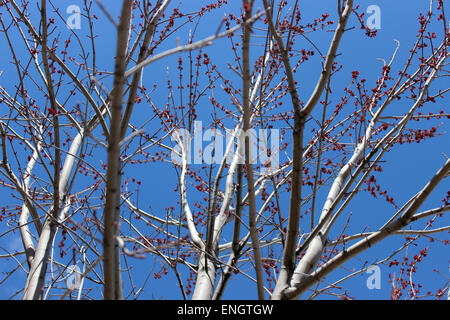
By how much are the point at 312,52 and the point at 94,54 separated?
2100 millimetres

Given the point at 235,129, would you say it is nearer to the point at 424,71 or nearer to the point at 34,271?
the point at 424,71

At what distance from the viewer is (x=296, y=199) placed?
290 centimetres

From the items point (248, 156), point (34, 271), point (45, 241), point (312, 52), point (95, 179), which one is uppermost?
point (312, 52)

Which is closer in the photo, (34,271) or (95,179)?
(34,271)

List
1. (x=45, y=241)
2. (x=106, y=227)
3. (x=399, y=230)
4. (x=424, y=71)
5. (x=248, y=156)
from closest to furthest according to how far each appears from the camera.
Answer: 1. (x=106, y=227)
2. (x=248, y=156)
3. (x=399, y=230)
4. (x=45, y=241)
5. (x=424, y=71)

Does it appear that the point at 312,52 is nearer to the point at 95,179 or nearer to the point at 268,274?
the point at 268,274

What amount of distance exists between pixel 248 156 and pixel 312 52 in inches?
85.2

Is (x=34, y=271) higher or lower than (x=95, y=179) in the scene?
lower

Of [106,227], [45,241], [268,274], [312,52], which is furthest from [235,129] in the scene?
[106,227]
